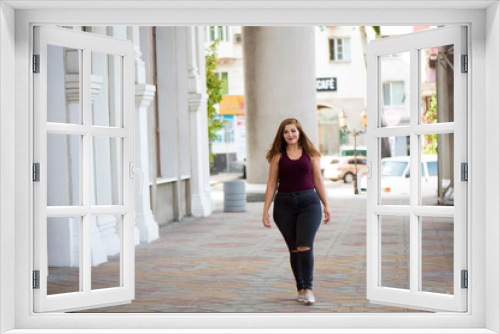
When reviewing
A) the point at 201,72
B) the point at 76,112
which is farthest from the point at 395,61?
the point at 76,112

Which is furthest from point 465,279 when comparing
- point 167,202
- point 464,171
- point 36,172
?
point 167,202

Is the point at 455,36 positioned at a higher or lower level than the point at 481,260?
higher

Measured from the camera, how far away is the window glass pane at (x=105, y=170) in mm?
9219

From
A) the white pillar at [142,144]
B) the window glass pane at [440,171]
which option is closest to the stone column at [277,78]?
the window glass pane at [440,171]

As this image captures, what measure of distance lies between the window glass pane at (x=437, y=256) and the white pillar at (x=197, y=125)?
13.7 feet

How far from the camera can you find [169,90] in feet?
44.8

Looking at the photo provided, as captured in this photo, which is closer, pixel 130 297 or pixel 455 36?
pixel 455 36

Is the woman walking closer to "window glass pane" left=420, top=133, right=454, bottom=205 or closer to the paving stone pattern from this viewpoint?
the paving stone pattern

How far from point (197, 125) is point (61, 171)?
20.9 ft

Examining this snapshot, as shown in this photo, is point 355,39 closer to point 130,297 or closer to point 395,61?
point 395,61

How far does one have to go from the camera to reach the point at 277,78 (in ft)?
76.3

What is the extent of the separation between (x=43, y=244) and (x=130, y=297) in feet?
2.62

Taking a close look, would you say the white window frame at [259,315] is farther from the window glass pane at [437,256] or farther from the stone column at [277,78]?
the stone column at [277,78]

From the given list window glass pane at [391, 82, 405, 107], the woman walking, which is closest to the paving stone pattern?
the woman walking
